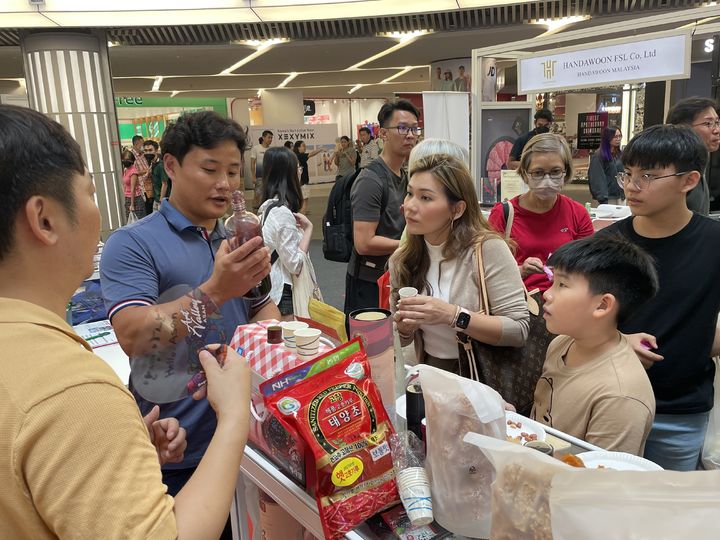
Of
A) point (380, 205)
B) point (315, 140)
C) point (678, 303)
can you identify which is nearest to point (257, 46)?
point (315, 140)

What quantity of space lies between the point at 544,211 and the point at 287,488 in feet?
6.76

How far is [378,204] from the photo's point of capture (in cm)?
283

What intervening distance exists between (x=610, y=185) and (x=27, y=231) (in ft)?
23.7

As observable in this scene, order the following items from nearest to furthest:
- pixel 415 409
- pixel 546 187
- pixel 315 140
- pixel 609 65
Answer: pixel 415 409 < pixel 546 187 < pixel 609 65 < pixel 315 140

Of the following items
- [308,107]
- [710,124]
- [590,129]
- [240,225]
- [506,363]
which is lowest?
[506,363]

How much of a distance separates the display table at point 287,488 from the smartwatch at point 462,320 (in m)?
0.47

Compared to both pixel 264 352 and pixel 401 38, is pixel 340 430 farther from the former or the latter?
pixel 401 38

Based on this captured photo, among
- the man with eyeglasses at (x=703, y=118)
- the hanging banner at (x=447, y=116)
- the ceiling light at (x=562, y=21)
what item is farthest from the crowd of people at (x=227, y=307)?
the ceiling light at (x=562, y=21)

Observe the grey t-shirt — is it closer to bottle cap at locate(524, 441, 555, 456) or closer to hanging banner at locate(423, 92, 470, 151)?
bottle cap at locate(524, 441, 555, 456)

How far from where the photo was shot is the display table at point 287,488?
1.09 meters

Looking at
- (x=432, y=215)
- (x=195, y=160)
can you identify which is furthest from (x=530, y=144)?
(x=195, y=160)

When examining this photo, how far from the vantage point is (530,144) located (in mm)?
2873

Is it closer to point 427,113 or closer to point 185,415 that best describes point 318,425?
Answer: point 185,415

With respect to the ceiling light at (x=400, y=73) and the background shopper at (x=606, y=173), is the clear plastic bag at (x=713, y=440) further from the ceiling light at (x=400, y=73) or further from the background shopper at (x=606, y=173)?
the ceiling light at (x=400, y=73)
